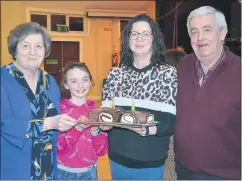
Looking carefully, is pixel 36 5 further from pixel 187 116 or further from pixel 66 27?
pixel 187 116

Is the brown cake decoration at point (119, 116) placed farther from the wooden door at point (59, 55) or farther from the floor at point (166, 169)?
the wooden door at point (59, 55)

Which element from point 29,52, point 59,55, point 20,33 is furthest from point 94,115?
point 59,55

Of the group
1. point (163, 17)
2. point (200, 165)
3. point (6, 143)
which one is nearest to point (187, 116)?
point (200, 165)

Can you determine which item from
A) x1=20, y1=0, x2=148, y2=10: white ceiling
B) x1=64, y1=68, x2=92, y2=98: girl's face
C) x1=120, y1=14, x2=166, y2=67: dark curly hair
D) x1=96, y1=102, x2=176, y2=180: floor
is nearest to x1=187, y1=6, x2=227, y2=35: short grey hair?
x1=120, y1=14, x2=166, y2=67: dark curly hair

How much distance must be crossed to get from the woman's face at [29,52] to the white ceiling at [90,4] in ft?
25.7

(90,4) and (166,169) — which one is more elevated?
(90,4)

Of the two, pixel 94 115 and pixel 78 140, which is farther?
pixel 78 140

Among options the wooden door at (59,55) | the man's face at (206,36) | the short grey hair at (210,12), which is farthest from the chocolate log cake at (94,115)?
the wooden door at (59,55)

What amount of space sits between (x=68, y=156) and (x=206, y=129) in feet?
2.98

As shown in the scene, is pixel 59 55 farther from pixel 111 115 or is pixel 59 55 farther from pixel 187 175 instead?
pixel 187 175

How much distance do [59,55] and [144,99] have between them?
33.3 feet

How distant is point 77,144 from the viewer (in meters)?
2.03

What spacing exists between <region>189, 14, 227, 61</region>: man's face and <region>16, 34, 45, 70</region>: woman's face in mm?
952

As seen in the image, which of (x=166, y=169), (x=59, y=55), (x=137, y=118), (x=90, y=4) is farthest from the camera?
(x=59, y=55)
